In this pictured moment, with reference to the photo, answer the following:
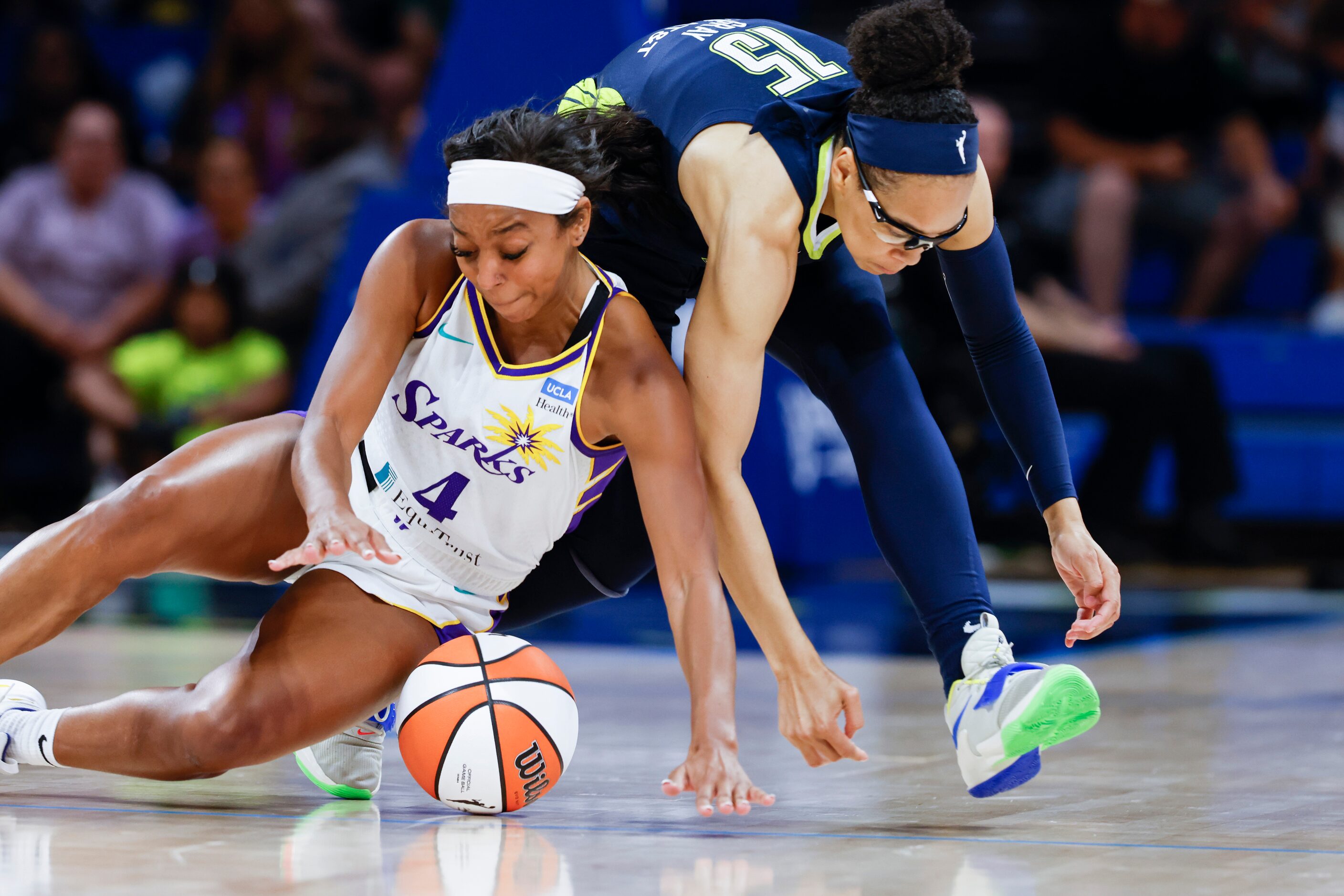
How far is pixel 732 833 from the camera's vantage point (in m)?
2.80

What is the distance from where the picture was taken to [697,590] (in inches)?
114

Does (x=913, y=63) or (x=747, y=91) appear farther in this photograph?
(x=747, y=91)

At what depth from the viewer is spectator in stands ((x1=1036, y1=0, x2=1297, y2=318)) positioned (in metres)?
8.82

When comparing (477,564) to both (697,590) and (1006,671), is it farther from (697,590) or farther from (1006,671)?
(1006,671)

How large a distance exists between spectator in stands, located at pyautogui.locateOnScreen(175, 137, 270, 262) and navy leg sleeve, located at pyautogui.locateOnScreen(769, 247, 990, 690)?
6482mm

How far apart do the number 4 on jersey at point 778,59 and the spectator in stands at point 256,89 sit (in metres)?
6.77

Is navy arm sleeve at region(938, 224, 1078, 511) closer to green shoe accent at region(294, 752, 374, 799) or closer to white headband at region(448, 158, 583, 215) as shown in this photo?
white headband at region(448, 158, 583, 215)

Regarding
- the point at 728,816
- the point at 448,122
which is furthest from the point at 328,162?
the point at 728,816

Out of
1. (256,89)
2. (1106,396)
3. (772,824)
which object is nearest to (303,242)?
(256,89)

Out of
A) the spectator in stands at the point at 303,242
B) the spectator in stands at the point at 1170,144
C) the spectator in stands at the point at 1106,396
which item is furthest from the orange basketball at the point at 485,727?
the spectator in stands at the point at 1170,144

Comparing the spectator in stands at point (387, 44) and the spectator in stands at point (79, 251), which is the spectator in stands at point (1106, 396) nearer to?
the spectator in stands at point (387, 44)

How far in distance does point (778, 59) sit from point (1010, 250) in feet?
15.3

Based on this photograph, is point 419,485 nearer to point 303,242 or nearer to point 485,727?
point 485,727

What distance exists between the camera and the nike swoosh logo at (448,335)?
3.20 meters
